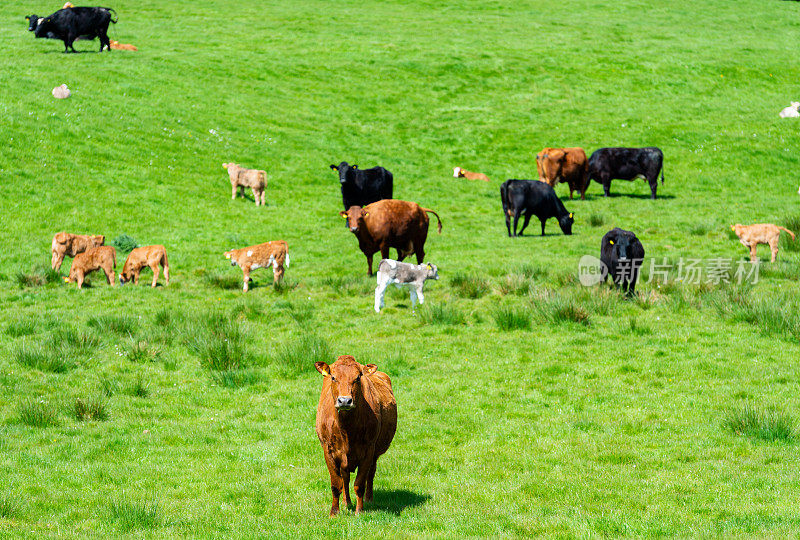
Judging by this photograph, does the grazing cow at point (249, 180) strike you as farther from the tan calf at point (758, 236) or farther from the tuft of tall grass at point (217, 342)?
the tan calf at point (758, 236)

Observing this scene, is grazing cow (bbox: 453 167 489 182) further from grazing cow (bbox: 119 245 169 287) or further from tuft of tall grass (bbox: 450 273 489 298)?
grazing cow (bbox: 119 245 169 287)

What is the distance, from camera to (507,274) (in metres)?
20.8

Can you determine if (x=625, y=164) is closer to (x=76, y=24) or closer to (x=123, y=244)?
(x=123, y=244)

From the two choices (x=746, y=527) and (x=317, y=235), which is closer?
(x=746, y=527)

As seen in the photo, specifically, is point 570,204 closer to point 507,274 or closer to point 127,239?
point 507,274

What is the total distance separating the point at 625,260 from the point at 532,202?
31.2 ft

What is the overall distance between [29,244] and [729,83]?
42.6 meters

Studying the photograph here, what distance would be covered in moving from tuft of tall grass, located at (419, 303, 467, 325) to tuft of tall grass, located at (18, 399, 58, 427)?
8220 mm

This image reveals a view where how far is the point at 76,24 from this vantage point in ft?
138

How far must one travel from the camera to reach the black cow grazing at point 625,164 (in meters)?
34.2

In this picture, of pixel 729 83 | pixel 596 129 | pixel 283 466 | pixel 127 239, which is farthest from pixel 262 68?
pixel 283 466

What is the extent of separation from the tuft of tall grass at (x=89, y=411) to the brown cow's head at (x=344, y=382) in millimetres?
5597

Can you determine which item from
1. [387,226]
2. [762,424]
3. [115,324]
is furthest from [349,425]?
[387,226]

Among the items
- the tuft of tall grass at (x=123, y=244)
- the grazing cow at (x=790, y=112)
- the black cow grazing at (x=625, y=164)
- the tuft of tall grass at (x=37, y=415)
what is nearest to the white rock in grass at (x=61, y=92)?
the tuft of tall grass at (x=123, y=244)
